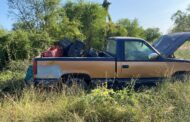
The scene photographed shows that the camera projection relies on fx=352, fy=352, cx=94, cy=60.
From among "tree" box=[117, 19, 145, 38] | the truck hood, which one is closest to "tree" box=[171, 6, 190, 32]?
"tree" box=[117, 19, 145, 38]

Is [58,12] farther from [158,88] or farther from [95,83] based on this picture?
[158,88]

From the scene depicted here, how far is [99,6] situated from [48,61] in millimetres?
18589

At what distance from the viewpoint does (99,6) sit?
27.3 meters

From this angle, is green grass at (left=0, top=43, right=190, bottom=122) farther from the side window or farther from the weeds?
the side window

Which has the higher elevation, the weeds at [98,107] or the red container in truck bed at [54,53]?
the red container in truck bed at [54,53]

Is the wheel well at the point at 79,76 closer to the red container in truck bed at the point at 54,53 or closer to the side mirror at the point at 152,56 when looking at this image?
the red container in truck bed at the point at 54,53

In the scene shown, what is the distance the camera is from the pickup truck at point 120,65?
935 centimetres

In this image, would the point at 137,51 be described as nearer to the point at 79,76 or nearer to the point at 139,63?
the point at 139,63

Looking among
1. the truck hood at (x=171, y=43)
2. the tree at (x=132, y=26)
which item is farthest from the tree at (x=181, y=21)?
the truck hood at (x=171, y=43)

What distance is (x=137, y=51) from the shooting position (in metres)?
10.1

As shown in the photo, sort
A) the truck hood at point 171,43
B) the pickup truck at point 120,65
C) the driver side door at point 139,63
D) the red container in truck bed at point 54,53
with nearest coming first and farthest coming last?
the pickup truck at point 120,65, the driver side door at point 139,63, the red container in truck bed at point 54,53, the truck hood at point 171,43

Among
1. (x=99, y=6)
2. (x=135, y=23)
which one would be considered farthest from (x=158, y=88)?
(x=135, y=23)

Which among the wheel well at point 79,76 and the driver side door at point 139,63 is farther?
the driver side door at point 139,63

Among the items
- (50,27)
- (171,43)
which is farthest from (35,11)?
(171,43)
